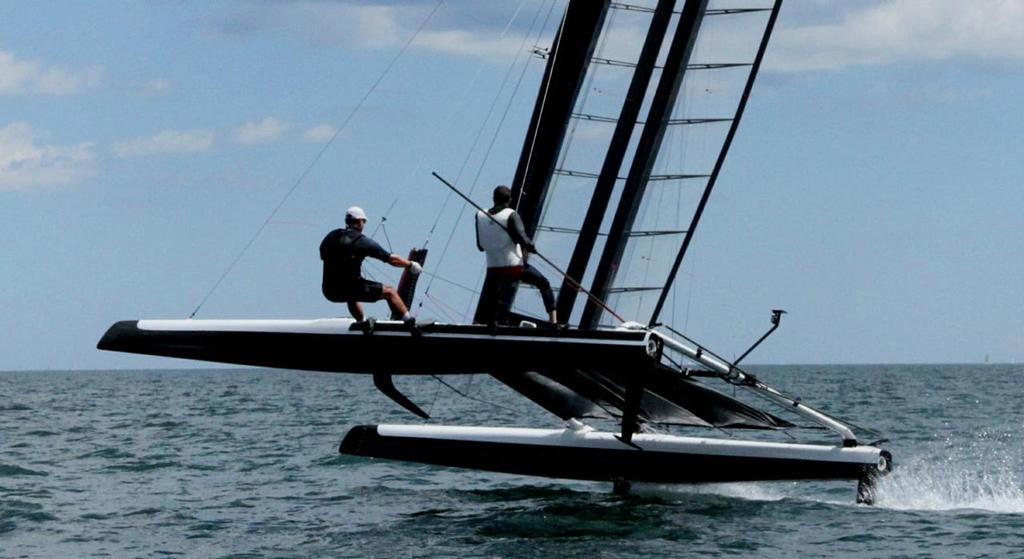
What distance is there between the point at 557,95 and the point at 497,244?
193 cm

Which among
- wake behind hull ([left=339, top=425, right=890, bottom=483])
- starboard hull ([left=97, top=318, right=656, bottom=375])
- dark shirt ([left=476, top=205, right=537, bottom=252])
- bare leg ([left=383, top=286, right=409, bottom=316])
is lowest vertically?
wake behind hull ([left=339, top=425, right=890, bottom=483])

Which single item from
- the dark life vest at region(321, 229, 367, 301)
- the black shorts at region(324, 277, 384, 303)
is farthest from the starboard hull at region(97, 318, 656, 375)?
the dark life vest at region(321, 229, 367, 301)

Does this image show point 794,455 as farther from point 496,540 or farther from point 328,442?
point 328,442

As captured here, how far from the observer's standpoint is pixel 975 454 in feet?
64.3

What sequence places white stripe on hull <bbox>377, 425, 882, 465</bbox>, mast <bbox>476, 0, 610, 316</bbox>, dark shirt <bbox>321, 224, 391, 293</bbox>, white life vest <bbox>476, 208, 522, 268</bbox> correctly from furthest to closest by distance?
white stripe on hull <bbox>377, 425, 882, 465</bbox>, mast <bbox>476, 0, 610, 316</bbox>, white life vest <bbox>476, 208, 522, 268</bbox>, dark shirt <bbox>321, 224, 391, 293</bbox>

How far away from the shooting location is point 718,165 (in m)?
13.3

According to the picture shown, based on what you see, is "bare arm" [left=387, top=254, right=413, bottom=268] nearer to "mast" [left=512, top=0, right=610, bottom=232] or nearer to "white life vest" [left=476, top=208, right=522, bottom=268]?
"white life vest" [left=476, top=208, right=522, bottom=268]

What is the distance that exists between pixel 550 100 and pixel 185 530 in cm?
460

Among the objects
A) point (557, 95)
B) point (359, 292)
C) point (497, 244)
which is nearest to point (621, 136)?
point (557, 95)

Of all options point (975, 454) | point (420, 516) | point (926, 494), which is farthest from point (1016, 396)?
point (420, 516)

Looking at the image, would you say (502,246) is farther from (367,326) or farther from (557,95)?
A: (557,95)

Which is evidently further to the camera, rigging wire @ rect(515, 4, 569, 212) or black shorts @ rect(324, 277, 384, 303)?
rigging wire @ rect(515, 4, 569, 212)

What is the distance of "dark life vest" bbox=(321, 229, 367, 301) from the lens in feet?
37.9

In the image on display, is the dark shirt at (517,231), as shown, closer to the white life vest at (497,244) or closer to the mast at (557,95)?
the white life vest at (497,244)
